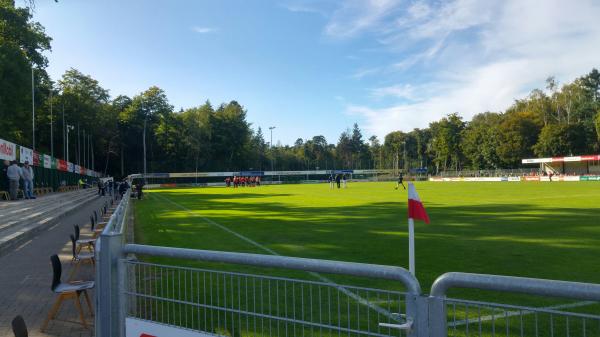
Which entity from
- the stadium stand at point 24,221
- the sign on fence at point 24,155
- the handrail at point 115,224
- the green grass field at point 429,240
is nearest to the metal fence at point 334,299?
the green grass field at point 429,240

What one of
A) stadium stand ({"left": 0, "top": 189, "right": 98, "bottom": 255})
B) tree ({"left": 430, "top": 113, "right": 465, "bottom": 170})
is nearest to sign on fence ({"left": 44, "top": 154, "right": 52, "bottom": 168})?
stadium stand ({"left": 0, "top": 189, "right": 98, "bottom": 255})

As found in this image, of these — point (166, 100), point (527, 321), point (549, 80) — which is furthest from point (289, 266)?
point (549, 80)

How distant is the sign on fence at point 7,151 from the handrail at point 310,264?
79.2 ft

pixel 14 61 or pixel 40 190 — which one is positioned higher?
pixel 14 61

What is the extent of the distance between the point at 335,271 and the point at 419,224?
1260cm

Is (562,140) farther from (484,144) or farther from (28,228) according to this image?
(28,228)

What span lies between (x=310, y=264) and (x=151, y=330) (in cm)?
143

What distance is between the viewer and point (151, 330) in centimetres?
335

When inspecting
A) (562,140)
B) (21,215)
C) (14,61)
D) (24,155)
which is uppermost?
(14,61)

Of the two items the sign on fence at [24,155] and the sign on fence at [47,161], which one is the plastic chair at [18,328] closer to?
the sign on fence at [24,155]

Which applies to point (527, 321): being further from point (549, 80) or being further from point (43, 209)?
point (549, 80)

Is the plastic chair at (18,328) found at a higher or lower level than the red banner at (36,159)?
lower

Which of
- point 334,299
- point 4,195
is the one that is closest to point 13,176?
point 4,195

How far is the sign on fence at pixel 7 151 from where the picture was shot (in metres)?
23.3
